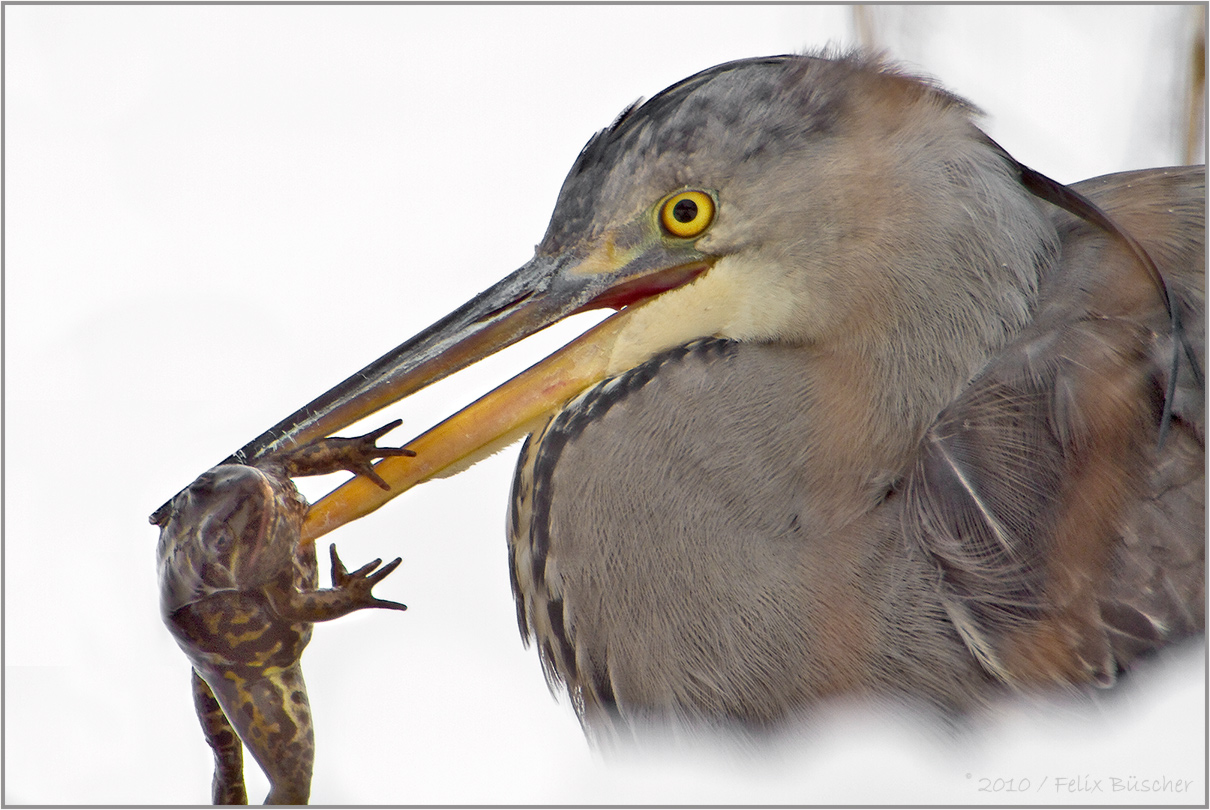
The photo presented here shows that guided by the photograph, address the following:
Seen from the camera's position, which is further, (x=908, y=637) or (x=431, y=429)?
(x=431, y=429)

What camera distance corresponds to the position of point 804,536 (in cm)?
116

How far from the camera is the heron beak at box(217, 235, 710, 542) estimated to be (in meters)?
1.27

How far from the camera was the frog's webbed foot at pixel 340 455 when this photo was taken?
3.93ft

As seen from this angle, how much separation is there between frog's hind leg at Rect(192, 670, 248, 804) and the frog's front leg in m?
0.20

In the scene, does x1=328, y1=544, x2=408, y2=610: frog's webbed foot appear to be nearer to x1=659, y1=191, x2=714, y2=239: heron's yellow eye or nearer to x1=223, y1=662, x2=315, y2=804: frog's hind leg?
x1=223, y1=662, x2=315, y2=804: frog's hind leg

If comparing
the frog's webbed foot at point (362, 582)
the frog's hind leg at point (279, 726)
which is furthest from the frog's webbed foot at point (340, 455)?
the frog's hind leg at point (279, 726)

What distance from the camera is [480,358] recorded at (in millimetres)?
1296

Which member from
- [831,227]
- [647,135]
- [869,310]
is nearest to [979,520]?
[869,310]

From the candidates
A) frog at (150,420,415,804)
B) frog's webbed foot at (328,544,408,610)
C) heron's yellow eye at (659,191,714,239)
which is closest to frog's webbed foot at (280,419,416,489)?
frog at (150,420,415,804)

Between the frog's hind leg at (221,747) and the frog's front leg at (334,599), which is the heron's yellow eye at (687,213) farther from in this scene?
the frog's hind leg at (221,747)

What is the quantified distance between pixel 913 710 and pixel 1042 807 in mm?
177

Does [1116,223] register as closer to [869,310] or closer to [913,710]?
[869,310]

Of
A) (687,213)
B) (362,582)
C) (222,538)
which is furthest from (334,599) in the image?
(687,213)

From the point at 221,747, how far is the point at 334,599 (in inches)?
11.5
